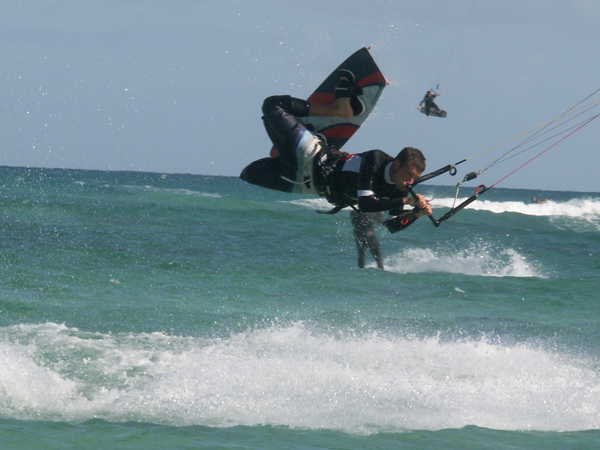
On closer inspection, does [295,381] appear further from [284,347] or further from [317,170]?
[317,170]

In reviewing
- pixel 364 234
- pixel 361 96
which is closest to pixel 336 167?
pixel 361 96

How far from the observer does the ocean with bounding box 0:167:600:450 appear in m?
4.57

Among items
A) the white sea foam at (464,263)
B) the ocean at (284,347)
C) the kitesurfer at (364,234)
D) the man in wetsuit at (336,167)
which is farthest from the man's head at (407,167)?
the white sea foam at (464,263)

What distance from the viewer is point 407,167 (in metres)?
5.16

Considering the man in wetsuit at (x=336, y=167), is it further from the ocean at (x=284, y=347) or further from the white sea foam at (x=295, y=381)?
the ocean at (x=284, y=347)

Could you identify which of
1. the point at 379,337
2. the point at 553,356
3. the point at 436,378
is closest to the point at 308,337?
the point at 379,337

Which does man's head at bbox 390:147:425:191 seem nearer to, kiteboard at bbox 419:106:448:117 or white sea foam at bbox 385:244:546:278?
kiteboard at bbox 419:106:448:117

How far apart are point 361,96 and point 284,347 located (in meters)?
2.37

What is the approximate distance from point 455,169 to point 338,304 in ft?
14.0

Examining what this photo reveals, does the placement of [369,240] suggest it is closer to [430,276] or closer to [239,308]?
[239,308]

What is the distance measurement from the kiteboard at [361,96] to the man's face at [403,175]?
0.95 m

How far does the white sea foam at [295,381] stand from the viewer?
188 inches

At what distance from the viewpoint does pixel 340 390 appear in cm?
532

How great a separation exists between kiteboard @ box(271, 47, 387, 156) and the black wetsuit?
0.30 meters
